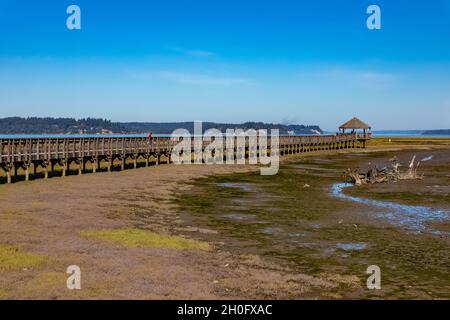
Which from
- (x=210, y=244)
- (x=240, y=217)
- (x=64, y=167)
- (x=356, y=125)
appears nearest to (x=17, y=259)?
(x=210, y=244)

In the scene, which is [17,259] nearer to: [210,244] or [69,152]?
[210,244]

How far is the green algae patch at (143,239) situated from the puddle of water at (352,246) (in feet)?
12.2

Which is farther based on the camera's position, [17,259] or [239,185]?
[239,185]

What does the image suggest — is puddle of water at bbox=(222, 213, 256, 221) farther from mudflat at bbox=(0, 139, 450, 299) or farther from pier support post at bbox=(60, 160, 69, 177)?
pier support post at bbox=(60, 160, 69, 177)

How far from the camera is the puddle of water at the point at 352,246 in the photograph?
1334cm

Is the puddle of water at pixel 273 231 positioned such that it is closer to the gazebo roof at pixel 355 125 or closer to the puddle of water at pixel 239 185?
the puddle of water at pixel 239 185

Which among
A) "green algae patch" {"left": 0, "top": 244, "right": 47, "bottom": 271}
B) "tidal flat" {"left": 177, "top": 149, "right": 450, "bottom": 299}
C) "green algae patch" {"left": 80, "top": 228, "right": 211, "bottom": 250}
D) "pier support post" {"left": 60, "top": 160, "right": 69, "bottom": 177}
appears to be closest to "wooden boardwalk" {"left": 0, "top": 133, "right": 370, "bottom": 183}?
"pier support post" {"left": 60, "top": 160, "right": 69, "bottom": 177}

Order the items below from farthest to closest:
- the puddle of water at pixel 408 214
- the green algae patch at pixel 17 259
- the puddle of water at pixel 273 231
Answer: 1. the puddle of water at pixel 408 214
2. the puddle of water at pixel 273 231
3. the green algae patch at pixel 17 259

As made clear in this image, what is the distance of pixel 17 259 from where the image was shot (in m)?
11.0

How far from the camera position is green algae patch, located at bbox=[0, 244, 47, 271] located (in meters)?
10.5

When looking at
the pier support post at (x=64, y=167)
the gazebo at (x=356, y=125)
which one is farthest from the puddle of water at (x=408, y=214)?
the gazebo at (x=356, y=125)

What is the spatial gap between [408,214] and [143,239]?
11.0 metres

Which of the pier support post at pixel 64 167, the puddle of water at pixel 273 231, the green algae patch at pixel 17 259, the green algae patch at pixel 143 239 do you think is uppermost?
the pier support post at pixel 64 167
